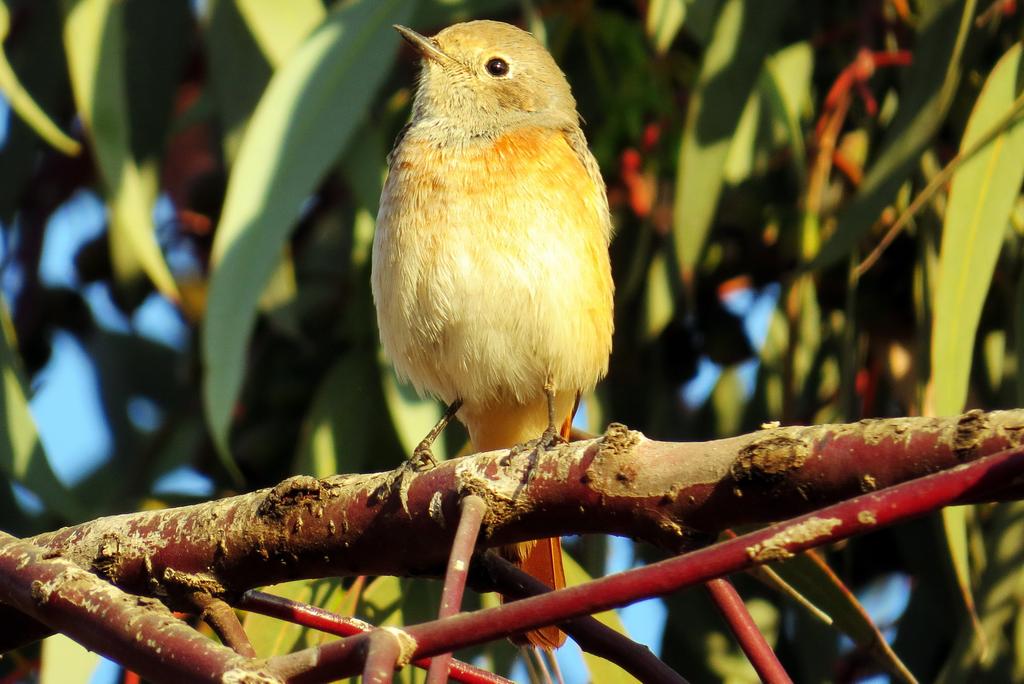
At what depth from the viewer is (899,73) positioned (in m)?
3.52

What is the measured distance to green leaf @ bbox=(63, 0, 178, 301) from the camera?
126 inches

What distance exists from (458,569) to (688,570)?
271mm

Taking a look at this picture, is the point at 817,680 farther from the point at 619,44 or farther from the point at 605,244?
the point at 619,44

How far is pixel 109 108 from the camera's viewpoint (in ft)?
10.9

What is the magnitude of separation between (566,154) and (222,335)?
37.7 inches

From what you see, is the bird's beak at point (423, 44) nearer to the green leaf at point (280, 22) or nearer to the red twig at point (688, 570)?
the green leaf at point (280, 22)

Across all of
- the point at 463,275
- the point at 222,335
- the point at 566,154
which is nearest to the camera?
the point at 222,335

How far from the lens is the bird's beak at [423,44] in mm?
3152

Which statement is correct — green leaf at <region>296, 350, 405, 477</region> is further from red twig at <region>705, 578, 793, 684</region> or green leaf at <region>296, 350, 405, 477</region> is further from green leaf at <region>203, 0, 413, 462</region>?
red twig at <region>705, 578, 793, 684</region>

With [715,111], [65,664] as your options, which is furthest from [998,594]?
[65,664]

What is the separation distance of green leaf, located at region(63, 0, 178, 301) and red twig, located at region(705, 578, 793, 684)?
6.44 ft

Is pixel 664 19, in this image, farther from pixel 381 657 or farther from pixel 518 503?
pixel 381 657

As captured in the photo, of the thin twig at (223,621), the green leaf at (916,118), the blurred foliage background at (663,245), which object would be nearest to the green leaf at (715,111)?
the blurred foliage background at (663,245)

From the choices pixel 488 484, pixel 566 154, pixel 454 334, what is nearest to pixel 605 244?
pixel 566 154
